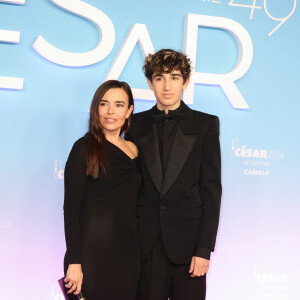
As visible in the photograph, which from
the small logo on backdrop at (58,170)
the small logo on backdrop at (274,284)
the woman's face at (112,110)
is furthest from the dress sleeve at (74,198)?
the small logo on backdrop at (274,284)

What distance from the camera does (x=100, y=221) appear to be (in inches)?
80.1

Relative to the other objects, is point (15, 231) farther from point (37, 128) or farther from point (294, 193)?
point (294, 193)

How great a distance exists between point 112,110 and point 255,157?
1482mm

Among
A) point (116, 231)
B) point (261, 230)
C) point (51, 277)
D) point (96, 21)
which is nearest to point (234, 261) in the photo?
point (261, 230)

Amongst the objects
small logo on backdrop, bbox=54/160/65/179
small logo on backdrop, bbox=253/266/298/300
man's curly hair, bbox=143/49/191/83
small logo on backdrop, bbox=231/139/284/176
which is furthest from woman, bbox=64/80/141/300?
small logo on backdrop, bbox=253/266/298/300

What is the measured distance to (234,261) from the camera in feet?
10.8

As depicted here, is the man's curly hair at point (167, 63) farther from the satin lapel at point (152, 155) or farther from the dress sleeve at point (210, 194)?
the dress sleeve at point (210, 194)

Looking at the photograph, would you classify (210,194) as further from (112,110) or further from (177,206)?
(112,110)

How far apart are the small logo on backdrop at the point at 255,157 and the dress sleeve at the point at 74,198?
1528mm

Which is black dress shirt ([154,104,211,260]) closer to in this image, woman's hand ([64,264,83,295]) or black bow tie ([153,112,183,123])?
black bow tie ([153,112,183,123])

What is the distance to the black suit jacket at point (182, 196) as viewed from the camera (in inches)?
84.3

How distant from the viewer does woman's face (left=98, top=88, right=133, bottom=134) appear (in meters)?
2.20

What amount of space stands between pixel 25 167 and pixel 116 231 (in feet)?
3.60

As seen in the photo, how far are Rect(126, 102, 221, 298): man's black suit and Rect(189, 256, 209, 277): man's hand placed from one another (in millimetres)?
Result: 30
